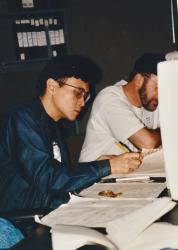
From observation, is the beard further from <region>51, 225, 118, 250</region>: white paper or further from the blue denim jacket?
<region>51, 225, 118, 250</region>: white paper

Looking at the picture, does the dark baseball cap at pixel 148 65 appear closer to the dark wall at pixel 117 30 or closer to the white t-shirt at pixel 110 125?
the white t-shirt at pixel 110 125

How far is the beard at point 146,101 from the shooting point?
268cm

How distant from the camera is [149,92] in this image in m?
2.74

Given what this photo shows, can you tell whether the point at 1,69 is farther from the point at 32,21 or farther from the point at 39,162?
the point at 39,162

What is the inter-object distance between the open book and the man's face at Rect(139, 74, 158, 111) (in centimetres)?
170

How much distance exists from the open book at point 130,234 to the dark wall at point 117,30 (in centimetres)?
364

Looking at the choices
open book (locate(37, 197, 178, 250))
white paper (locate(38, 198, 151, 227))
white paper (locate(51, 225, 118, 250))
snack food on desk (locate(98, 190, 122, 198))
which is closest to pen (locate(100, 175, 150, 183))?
snack food on desk (locate(98, 190, 122, 198))

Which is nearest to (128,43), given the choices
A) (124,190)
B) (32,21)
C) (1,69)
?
(32,21)

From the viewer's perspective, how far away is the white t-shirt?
8.06ft

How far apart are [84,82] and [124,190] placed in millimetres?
862

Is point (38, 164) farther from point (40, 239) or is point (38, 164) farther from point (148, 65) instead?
point (148, 65)

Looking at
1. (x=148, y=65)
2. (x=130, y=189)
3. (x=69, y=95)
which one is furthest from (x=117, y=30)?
(x=130, y=189)

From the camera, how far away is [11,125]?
74.8 inches

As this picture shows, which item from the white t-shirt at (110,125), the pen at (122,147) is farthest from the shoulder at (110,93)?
the pen at (122,147)
